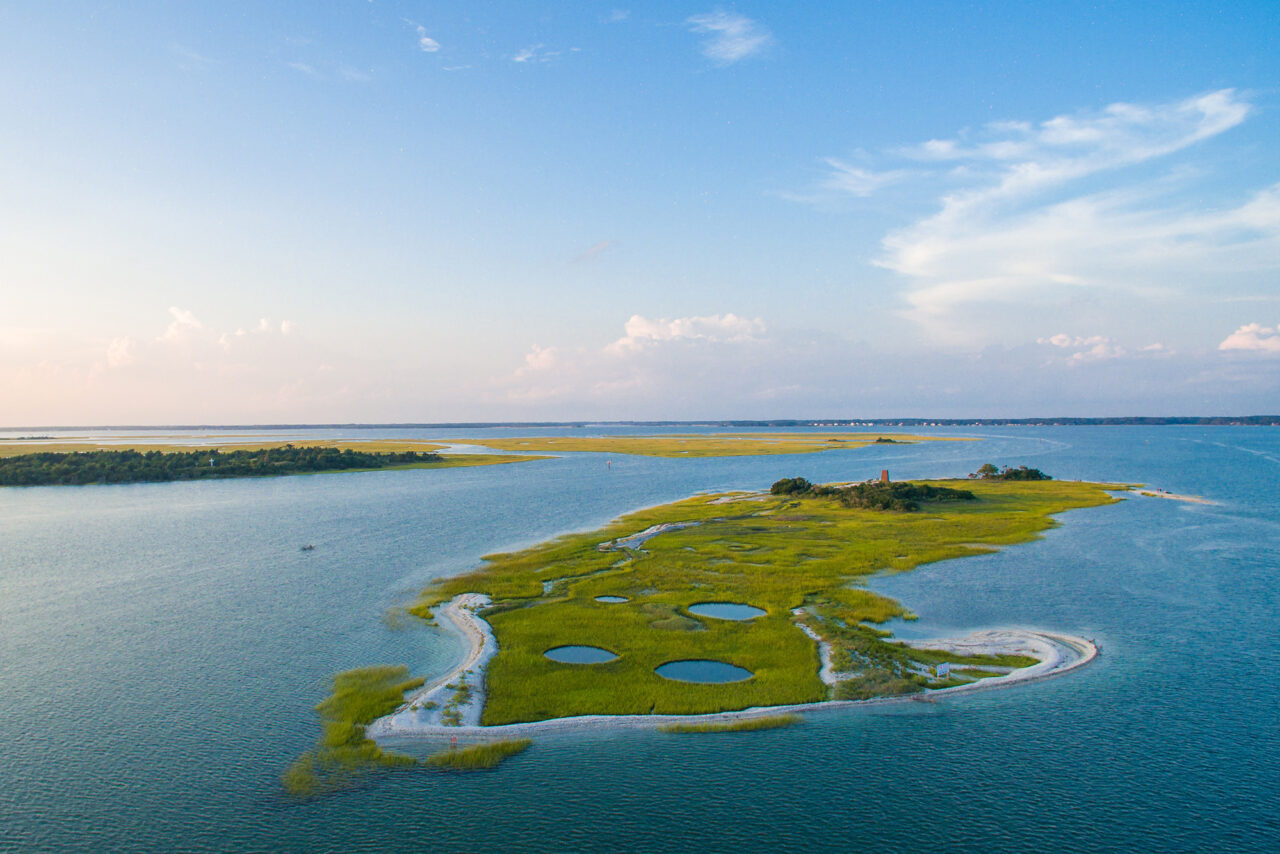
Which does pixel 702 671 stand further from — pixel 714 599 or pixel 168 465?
pixel 168 465

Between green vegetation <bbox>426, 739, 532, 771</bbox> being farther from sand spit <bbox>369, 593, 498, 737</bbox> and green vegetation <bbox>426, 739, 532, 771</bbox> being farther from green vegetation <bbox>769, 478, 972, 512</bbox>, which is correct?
green vegetation <bbox>769, 478, 972, 512</bbox>

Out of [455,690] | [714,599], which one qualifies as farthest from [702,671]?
[714,599]

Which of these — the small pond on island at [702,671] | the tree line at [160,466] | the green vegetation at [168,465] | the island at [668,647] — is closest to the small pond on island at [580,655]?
the island at [668,647]

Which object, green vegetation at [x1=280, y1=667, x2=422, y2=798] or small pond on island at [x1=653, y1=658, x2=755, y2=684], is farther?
small pond on island at [x1=653, y1=658, x2=755, y2=684]

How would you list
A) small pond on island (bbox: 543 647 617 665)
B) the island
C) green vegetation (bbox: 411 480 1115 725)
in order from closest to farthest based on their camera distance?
1. the island
2. green vegetation (bbox: 411 480 1115 725)
3. small pond on island (bbox: 543 647 617 665)

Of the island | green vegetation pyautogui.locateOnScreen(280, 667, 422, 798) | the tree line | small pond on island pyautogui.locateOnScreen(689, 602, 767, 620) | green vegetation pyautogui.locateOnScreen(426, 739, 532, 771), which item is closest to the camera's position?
green vegetation pyautogui.locateOnScreen(280, 667, 422, 798)

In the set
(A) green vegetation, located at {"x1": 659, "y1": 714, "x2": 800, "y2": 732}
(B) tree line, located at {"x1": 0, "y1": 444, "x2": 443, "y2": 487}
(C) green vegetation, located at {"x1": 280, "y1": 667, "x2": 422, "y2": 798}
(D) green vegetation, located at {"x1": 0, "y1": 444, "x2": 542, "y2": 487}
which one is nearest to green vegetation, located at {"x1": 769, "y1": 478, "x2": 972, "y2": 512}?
(A) green vegetation, located at {"x1": 659, "y1": 714, "x2": 800, "y2": 732}
